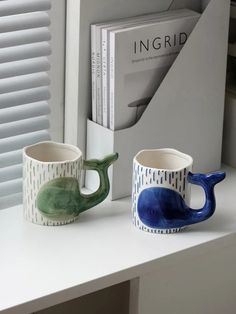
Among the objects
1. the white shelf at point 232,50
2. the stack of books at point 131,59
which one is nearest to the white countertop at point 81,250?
the stack of books at point 131,59

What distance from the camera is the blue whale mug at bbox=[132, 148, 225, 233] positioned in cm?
129

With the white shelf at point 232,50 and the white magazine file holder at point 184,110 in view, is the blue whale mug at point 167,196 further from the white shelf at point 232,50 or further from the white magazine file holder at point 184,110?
the white shelf at point 232,50

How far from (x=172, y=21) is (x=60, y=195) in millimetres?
311

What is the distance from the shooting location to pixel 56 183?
1.30 meters

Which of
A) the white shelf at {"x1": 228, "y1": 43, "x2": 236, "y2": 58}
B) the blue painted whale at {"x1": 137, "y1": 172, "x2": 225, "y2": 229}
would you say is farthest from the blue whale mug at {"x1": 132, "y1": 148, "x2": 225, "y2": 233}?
the white shelf at {"x1": 228, "y1": 43, "x2": 236, "y2": 58}

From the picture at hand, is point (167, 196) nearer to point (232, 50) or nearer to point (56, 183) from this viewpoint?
point (56, 183)

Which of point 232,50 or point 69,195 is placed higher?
point 232,50

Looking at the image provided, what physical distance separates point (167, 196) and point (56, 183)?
0.51 feet

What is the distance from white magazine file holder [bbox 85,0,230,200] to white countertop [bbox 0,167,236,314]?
8 centimetres

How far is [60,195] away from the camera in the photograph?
1312 mm

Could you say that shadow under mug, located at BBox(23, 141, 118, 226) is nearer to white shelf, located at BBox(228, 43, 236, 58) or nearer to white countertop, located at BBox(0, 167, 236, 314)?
white countertop, located at BBox(0, 167, 236, 314)

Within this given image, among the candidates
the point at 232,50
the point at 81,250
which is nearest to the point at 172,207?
the point at 81,250

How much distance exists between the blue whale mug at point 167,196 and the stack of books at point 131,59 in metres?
0.08

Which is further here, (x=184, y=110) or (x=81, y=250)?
(x=184, y=110)
